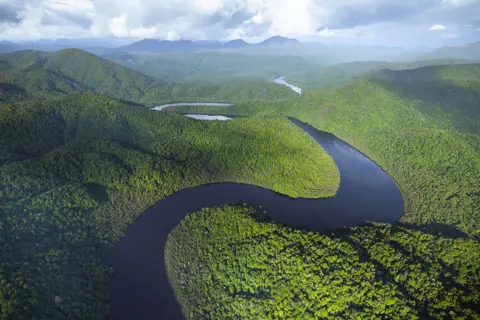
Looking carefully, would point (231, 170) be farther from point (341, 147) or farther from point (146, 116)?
point (341, 147)

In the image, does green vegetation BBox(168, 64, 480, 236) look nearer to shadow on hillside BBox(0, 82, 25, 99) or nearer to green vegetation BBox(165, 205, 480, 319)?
green vegetation BBox(165, 205, 480, 319)

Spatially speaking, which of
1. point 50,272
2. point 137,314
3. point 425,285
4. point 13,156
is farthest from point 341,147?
point 13,156

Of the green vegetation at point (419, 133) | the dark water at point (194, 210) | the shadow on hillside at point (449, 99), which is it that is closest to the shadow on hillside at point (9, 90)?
the dark water at point (194, 210)

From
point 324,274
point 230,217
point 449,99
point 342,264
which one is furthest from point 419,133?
point 324,274

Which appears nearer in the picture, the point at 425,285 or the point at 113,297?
the point at 425,285

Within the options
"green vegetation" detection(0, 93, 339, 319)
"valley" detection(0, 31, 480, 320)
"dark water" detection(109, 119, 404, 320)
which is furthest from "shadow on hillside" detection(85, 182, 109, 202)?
"dark water" detection(109, 119, 404, 320)

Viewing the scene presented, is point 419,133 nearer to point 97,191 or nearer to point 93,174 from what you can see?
point 97,191
